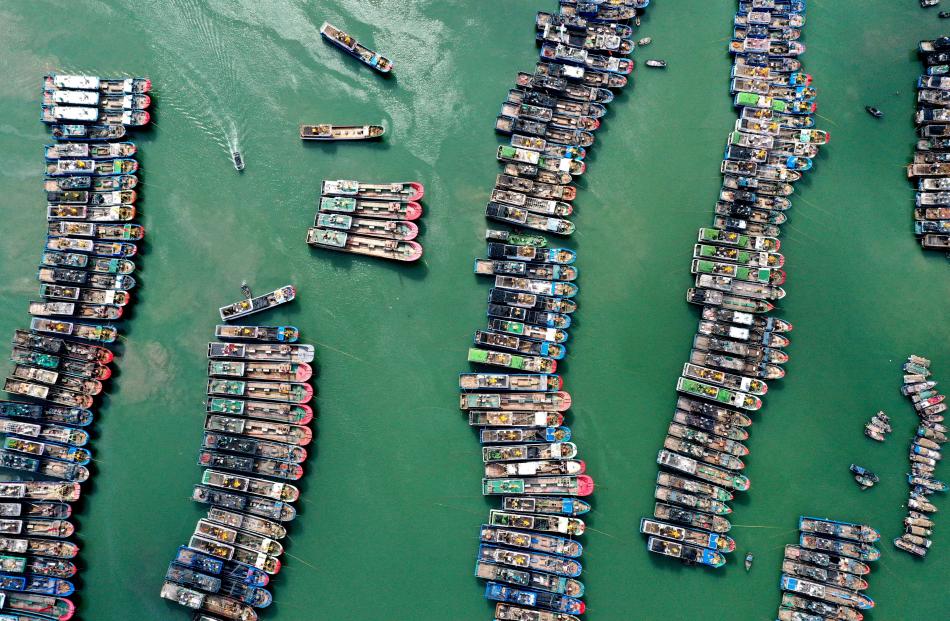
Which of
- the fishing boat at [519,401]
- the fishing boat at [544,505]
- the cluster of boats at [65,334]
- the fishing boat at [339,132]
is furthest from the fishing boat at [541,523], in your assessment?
the cluster of boats at [65,334]

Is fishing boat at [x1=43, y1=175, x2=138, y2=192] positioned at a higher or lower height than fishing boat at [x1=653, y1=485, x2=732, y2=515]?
higher

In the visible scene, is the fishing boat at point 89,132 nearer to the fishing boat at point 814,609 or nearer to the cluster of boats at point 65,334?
the cluster of boats at point 65,334

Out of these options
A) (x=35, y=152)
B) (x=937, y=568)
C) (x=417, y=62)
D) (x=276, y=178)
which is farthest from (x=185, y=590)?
(x=937, y=568)

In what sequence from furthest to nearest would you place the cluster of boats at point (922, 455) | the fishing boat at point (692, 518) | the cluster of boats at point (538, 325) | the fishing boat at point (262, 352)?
the fishing boat at point (262, 352)
the cluster of boats at point (922, 455)
the fishing boat at point (692, 518)
the cluster of boats at point (538, 325)

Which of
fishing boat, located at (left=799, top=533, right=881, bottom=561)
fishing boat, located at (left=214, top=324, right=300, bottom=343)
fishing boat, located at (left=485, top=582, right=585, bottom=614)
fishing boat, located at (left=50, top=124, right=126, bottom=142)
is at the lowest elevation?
fishing boat, located at (left=485, top=582, right=585, bottom=614)

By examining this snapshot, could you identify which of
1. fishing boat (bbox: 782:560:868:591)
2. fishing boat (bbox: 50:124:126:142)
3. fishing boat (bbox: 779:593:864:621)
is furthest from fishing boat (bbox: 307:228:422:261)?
fishing boat (bbox: 779:593:864:621)

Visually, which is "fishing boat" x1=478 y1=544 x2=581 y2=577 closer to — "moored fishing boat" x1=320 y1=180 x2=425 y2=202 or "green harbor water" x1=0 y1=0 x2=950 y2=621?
"green harbor water" x1=0 y1=0 x2=950 y2=621

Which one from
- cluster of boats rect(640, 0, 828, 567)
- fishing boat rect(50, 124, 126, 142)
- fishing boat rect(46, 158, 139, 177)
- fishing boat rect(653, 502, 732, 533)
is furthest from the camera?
fishing boat rect(50, 124, 126, 142)
